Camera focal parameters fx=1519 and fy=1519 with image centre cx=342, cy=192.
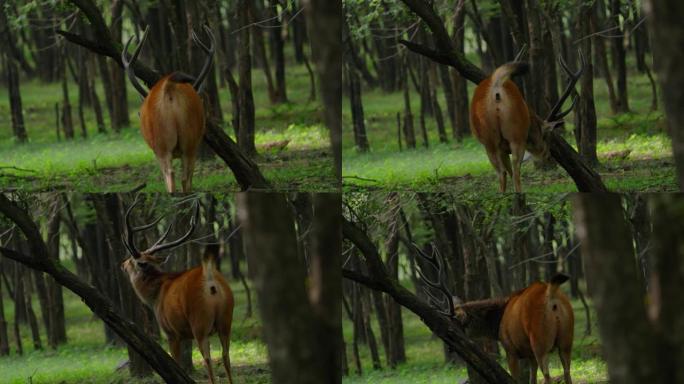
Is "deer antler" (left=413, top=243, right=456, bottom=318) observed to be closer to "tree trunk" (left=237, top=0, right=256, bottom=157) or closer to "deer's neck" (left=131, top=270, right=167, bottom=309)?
"tree trunk" (left=237, top=0, right=256, bottom=157)

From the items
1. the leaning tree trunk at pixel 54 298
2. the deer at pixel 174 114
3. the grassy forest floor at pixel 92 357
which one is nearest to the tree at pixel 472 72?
the deer at pixel 174 114

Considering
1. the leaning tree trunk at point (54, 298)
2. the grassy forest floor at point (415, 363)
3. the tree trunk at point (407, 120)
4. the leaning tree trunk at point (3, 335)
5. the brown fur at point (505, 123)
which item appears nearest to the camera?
the brown fur at point (505, 123)

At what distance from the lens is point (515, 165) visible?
28.6ft

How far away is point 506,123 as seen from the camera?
8.69 metres

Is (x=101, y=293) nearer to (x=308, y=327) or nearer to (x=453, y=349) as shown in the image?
(x=308, y=327)

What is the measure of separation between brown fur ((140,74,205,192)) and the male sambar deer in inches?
80.5

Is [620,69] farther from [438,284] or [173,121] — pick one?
[173,121]

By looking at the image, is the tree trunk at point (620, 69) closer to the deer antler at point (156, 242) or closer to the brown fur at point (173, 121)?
the brown fur at point (173, 121)

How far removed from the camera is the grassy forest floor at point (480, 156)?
8781 mm

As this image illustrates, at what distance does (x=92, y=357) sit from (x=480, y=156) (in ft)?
10.6

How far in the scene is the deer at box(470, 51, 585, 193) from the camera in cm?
870

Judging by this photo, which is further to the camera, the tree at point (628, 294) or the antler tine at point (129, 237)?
the antler tine at point (129, 237)

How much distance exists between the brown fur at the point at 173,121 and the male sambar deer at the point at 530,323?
2046 millimetres

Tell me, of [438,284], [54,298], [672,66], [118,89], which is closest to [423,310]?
[438,284]
